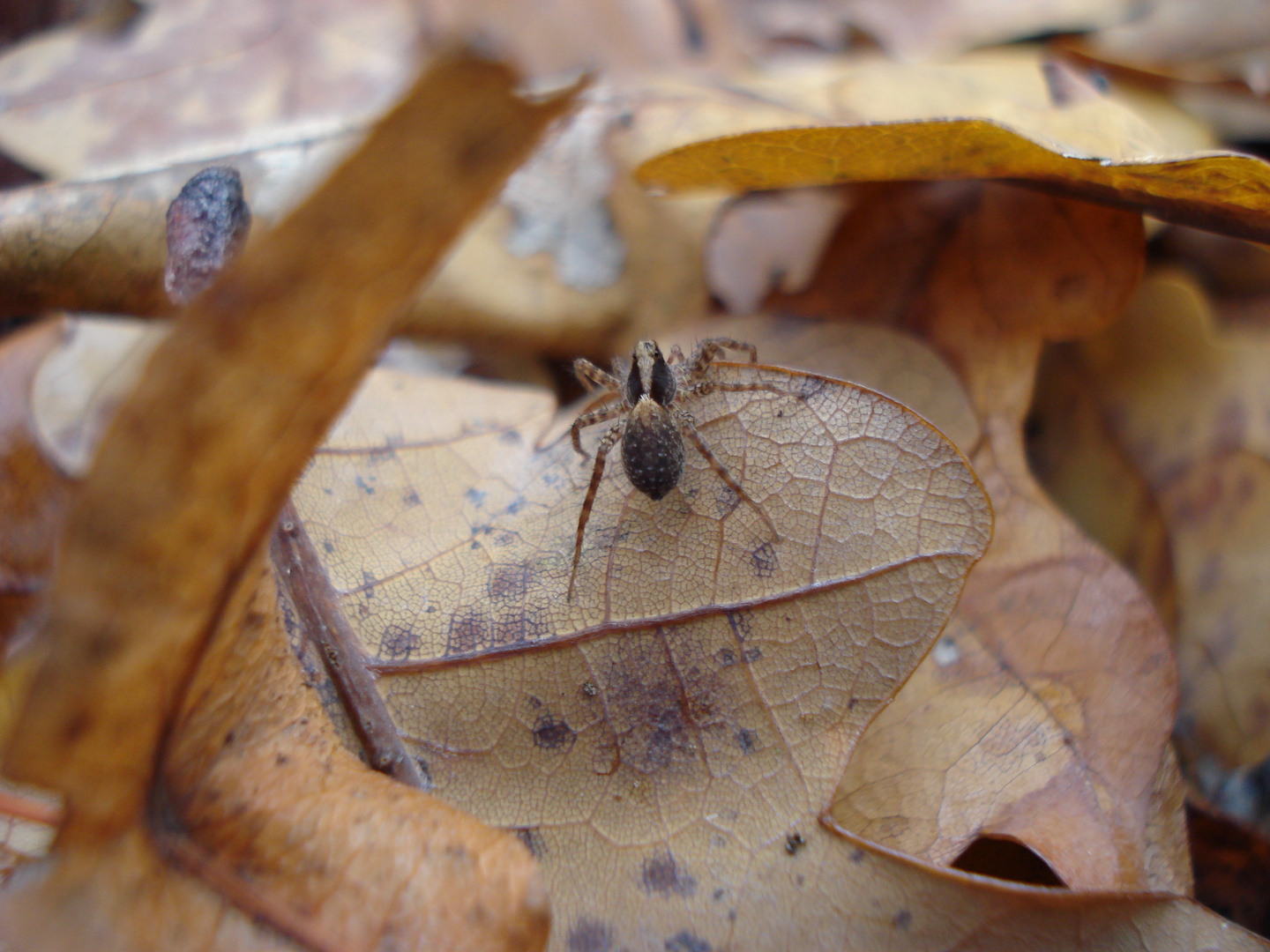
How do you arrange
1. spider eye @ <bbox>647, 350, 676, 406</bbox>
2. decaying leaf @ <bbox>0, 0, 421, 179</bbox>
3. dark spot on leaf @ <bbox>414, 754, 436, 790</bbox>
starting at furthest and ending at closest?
decaying leaf @ <bbox>0, 0, 421, 179</bbox> → spider eye @ <bbox>647, 350, 676, 406</bbox> → dark spot on leaf @ <bbox>414, 754, 436, 790</bbox>

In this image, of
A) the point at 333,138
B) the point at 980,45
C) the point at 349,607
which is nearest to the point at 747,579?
the point at 349,607

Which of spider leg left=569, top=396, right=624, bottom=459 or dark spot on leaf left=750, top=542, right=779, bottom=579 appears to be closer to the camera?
dark spot on leaf left=750, top=542, right=779, bottom=579

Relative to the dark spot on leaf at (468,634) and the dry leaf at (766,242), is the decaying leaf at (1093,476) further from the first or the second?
the dark spot on leaf at (468,634)

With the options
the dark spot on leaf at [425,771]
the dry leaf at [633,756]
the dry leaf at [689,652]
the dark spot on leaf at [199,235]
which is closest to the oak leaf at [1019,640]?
the dry leaf at [633,756]

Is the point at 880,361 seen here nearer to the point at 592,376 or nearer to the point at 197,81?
the point at 592,376

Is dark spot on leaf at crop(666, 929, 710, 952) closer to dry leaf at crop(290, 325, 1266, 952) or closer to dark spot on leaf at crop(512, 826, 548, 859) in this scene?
dry leaf at crop(290, 325, 1266, 952)

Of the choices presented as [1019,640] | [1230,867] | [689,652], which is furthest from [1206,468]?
[689,652]

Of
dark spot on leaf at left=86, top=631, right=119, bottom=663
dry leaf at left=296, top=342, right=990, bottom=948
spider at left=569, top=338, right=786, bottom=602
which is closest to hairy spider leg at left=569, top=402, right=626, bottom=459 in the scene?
spider at left=569, top=338, right=786, bottom=602

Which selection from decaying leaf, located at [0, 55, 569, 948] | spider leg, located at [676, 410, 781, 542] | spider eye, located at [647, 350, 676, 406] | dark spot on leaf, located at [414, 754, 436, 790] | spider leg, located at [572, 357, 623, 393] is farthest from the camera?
spider leg, located at [572, 357, 623, 393]
